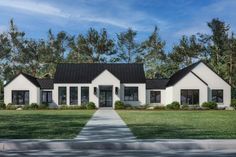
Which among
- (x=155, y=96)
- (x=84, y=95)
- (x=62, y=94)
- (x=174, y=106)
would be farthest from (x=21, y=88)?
(x=174, y=106)

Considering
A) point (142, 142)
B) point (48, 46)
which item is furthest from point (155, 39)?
point (142, 142)

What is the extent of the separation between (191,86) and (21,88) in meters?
19.6

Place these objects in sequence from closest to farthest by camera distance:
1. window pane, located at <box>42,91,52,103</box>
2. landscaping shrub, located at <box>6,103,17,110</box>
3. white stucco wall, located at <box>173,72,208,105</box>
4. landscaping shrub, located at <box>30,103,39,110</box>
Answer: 1. landscaping shrub, located at <box>30,103,39,110</box>
2. landscaping shrub, located at <box>6,103,17,110</box>
3. white stucco wall, located at <box>173,72,208,105</box>
4. window pane, located at <box>42,91,52,103</box>

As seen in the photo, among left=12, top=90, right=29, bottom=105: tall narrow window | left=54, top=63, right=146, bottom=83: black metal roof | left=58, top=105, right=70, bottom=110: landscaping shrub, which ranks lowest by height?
left=58, top=105, right=70, bottom=110: landscaping shrub

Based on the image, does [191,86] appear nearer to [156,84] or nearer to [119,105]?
[156,84]

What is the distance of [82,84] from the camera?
54.7m

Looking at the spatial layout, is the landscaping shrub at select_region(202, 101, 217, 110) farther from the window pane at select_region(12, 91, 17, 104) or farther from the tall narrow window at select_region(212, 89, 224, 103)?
the window pane at select_region(12, 91, 17, 104)

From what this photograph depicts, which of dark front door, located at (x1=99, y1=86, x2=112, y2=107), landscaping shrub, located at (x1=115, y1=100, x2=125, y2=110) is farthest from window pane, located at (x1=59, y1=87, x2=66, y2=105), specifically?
landscaping shrub, located at (x1=115, y1=100, x2=125, y2=110)

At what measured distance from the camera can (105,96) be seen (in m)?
54.5

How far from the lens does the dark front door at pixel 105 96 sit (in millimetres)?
54375

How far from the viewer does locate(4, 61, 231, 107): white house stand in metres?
52.7

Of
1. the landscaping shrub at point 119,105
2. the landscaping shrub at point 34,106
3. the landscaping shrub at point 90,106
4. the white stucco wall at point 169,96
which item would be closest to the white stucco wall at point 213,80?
the white stucco wall at point 169,96

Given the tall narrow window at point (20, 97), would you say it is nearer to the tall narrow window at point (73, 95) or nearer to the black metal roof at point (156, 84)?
the tall narrow window at point (73, 95)

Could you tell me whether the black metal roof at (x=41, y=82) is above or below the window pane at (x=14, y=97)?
A: above
